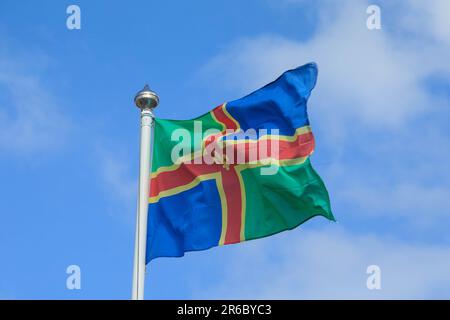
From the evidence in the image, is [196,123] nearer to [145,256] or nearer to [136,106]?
[136,106]

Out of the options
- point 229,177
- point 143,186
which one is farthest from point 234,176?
point 143,186

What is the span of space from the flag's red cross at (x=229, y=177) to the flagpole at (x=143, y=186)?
0.78 m

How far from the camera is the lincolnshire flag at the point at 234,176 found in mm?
16719

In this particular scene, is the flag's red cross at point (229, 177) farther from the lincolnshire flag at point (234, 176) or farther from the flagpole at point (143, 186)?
the flagpole at point (143, 186)

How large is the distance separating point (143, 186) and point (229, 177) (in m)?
1.75

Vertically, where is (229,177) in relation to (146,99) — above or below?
below

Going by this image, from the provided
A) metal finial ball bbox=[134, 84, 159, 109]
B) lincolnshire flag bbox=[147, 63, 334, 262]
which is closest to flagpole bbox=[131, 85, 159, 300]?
metal finial ball bbox=[134, 84, 159, 109]

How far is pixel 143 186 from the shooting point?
15977 mm

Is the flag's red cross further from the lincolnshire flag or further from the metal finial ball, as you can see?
the metal finial ball

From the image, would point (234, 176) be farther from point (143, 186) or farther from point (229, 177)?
point (143, 186)

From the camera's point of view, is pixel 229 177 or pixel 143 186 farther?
pixel 229 177

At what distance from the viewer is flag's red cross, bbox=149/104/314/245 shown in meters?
16.8

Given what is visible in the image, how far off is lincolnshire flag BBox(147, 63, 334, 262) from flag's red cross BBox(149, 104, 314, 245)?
2 centimetres

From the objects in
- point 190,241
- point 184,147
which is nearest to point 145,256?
point 190,241
